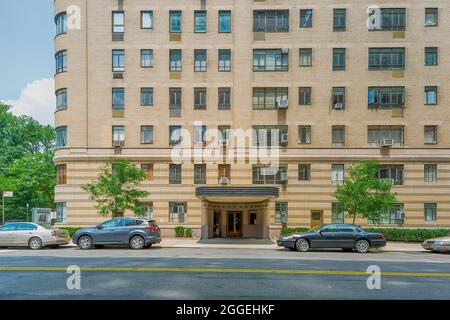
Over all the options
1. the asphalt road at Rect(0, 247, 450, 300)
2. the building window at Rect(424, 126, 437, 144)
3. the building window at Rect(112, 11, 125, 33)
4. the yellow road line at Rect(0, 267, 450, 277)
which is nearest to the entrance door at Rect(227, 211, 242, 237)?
the building window at Rect(424, 126, 437, 144)

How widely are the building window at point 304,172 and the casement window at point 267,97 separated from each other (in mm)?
5294

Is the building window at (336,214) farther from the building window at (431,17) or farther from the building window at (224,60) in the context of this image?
the building window at (431,17)

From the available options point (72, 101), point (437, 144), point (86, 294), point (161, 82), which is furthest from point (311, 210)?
point (86, 294)

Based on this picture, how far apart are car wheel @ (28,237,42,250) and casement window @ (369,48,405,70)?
2646 cm

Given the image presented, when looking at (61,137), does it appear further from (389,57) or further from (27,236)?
(389,57)

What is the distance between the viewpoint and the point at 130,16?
28938 millimetres

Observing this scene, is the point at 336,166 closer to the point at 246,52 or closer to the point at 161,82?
the point at 246,52

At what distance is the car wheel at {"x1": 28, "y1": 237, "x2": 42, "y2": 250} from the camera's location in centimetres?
1859

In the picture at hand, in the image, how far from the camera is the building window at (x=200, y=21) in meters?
29.0

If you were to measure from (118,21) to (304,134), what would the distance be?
1775 centimetres

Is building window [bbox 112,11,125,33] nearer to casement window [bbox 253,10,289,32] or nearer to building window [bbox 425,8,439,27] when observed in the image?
casement window [bbox 253,10,289,32]

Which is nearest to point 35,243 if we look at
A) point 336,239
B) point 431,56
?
point 336,239
